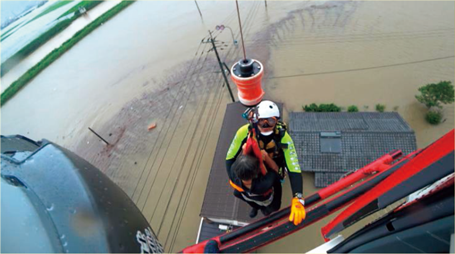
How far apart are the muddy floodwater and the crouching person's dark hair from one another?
19.4 feet

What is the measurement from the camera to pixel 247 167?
7.63ft

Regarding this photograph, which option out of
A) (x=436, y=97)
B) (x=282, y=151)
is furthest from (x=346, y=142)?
(x=282, y=151)

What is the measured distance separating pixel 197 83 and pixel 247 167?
40.4 ft

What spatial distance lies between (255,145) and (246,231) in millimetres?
929

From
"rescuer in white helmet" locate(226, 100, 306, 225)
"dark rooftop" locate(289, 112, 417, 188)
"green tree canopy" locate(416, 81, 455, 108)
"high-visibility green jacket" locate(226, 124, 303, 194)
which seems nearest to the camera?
"rescuer in white helmet" locate(226, 100, 306, 225)

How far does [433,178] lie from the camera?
1060 mm

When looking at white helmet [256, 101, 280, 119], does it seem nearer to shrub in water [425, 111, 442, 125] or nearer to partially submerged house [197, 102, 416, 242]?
partially submerged house [197, 102, 416, 242]

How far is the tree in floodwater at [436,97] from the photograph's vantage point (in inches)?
342

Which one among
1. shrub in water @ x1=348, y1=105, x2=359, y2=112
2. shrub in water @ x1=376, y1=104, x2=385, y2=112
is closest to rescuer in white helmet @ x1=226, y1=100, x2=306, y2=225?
shrub in water @ x1=348, y1=105, x2=359, y2=112

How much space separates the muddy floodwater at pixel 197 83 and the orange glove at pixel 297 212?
5.53 metres

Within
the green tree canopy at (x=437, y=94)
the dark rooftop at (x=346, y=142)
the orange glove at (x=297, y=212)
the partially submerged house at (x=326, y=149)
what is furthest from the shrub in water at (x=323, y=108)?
the orange glove at (x=297, y=212)

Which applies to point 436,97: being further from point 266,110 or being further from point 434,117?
point 266,110

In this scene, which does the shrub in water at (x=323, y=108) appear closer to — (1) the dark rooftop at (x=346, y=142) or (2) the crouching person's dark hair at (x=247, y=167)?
(1) the dark rooftop at (x=346, y=142)

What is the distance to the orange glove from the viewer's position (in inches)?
93.1
